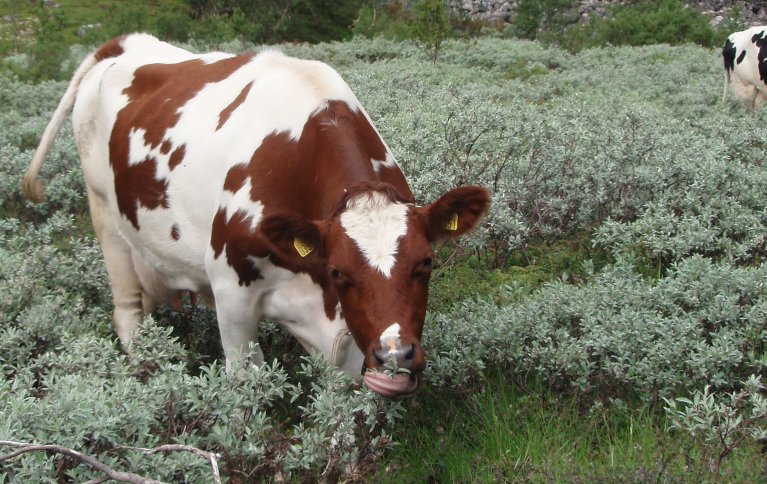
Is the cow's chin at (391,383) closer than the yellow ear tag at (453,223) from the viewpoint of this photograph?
Yes

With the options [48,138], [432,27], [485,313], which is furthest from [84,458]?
[432,27]

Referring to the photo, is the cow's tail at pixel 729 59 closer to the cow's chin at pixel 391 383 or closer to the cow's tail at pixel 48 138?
the cow's tail at pixel 48 138

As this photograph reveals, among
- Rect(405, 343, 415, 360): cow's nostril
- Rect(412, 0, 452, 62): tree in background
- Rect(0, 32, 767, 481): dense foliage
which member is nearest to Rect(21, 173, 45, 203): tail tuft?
Rect(0, 32, 767, 481): dense foliage

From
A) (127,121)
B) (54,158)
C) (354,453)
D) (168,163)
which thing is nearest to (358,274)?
(354,453)

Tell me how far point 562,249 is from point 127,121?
11.0ft

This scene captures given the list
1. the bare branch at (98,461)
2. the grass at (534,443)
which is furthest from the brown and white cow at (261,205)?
the bare branch at (98,461)

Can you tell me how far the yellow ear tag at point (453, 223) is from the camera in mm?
4125

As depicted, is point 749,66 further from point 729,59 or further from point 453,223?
point 453,223

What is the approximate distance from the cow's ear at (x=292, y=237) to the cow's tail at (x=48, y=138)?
3.22 meters

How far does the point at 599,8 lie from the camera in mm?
52406

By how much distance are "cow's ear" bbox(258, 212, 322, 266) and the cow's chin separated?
71 cm

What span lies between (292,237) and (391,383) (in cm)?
90

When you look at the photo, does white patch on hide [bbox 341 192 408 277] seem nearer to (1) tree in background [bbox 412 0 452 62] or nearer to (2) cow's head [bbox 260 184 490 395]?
(2) cow's head [bbox 260 184 490 395]

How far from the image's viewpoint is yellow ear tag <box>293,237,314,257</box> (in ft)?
13.4
